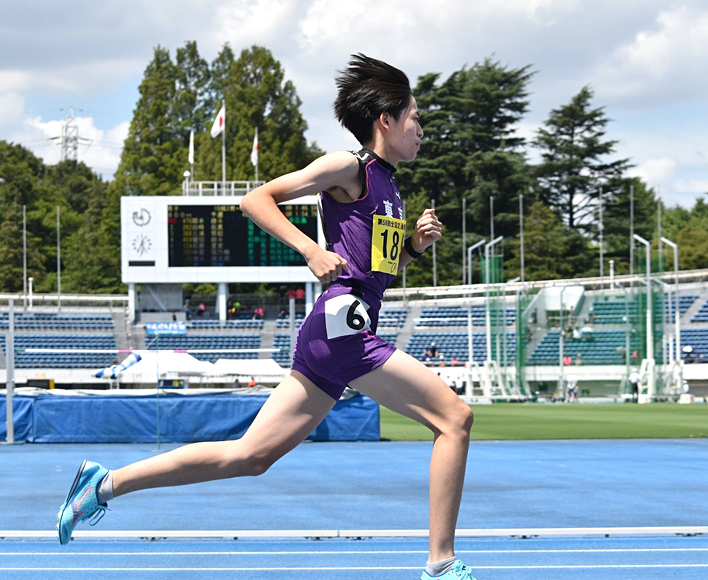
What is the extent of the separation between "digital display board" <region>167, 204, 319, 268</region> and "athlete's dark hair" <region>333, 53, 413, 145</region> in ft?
137

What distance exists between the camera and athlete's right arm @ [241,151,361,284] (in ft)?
13.4

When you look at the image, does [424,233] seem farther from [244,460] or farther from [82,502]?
[82,502]

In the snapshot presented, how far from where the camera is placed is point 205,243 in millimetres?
47406

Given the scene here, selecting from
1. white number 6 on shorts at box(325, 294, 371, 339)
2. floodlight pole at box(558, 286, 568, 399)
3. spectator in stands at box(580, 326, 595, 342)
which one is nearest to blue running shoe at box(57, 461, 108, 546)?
white number 6 on shorts at box(325, 294, 371, 339)

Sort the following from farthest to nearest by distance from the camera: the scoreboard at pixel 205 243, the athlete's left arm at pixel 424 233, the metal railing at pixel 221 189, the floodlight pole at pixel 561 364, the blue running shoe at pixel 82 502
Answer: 1. the metal railing at pixel 221 189
2. the scoreboard at pixel 205 243
3. the floodlight pole at pixel 561 364
4. the athlete's left arm at pixel 424 233
5. the blue running shoe at pixel 82 502

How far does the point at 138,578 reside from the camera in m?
5.50

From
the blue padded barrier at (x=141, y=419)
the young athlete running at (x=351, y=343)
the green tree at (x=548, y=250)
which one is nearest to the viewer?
the young athlete running at (x=351, y=343)

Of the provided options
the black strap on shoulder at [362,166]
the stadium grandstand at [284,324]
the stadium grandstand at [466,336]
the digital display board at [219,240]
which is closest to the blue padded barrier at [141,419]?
the stadium grandstand at [284,324]

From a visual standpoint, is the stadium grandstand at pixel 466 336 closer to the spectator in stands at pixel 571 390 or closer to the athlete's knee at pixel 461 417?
the spectator in stands at pixel 571 390

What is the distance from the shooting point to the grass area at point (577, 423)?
23.3 metres

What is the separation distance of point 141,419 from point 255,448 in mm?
15884

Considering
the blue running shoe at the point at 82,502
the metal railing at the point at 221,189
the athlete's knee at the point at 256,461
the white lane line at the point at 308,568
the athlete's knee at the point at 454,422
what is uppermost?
the metal railing at the point at 221,189

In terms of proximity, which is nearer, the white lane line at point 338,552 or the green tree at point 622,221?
Result: the white lane line at point 338,552

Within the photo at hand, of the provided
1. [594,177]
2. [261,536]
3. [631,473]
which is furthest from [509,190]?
[261,536]
